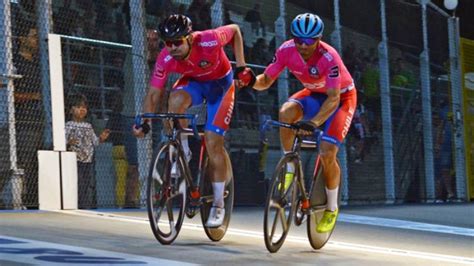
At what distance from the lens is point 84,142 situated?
10.3 meters

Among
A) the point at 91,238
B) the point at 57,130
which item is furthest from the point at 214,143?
the point at 57,130

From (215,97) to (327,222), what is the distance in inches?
50.6

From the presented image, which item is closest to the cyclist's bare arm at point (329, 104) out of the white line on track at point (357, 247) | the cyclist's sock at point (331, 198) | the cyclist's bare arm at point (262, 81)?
the cyclist's bare arm at point (262, 81)

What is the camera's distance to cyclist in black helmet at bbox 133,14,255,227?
7.04 meters

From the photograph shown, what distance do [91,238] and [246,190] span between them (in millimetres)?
5501

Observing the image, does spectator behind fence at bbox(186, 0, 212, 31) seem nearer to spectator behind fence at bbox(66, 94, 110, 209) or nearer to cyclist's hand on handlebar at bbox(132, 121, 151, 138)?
spectator behind fence at bbox(66, 94, 110, 209)

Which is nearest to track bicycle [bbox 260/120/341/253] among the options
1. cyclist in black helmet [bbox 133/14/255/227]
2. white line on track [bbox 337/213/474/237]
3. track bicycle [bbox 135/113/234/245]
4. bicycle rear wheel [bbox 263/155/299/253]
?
bicycle rear wheel [bbox 263/155/299/253]

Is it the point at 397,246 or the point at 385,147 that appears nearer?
the point at 397,246

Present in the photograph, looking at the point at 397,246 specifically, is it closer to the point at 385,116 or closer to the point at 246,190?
the point at 246,190

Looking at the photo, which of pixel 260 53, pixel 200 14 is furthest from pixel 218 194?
pixel 260 53

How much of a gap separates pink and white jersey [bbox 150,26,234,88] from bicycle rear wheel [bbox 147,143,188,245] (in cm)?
59

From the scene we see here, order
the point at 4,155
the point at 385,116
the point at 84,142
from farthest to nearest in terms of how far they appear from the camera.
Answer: the point at 385,116 < the point at 84,142 < the point at 4,155

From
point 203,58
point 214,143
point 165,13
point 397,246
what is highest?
point 165,13

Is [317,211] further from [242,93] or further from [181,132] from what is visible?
[242,93]
